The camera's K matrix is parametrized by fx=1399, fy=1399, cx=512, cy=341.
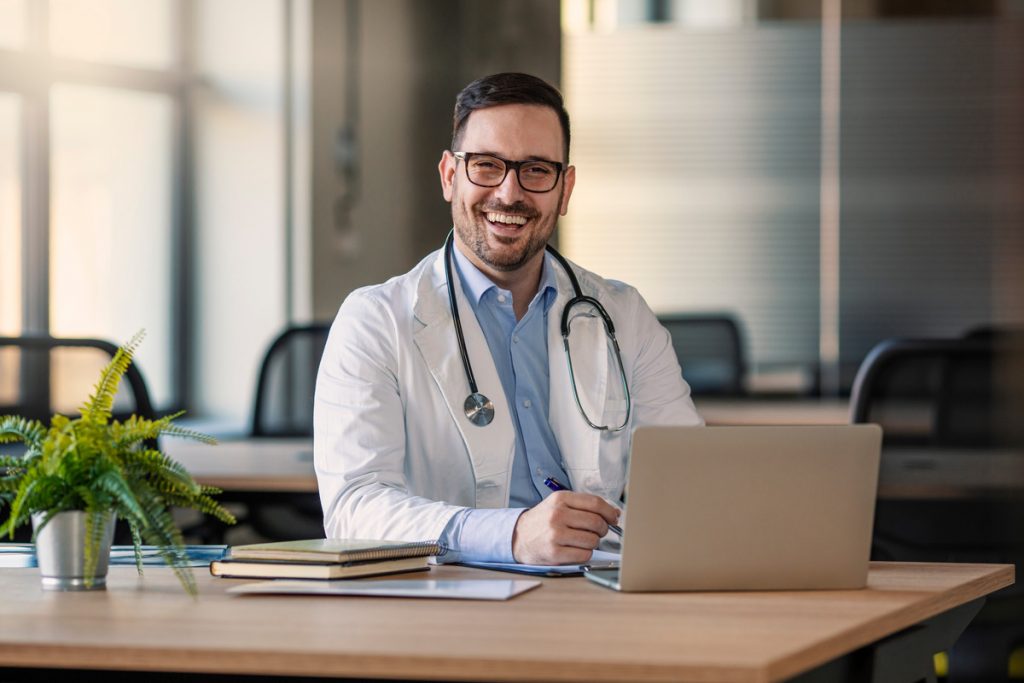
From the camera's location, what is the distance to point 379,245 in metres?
4.38

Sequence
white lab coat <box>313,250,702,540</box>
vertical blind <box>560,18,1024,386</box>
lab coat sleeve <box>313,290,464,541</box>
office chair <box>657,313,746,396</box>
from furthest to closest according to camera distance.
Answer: vertical blind <box>560,18,1024,386</box> < office chair <box>657,313,746,396</box> < white lab coat <box>313,250,702,540</box> < lab coat sleeve <box>313,290,464,541</box>

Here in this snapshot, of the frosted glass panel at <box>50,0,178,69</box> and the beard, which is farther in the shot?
the frosted glass panel at <box>50,0,178,69</box>

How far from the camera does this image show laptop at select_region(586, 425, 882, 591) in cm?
130

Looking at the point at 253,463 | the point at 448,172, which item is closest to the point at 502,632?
the point at 448,172

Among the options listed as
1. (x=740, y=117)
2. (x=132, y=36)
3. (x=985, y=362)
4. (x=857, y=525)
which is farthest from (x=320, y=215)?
(x=857, y=525)

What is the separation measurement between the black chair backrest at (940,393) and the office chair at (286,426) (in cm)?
104

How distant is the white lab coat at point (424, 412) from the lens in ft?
5.91

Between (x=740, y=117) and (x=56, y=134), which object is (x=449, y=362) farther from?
(x=740, y=117)

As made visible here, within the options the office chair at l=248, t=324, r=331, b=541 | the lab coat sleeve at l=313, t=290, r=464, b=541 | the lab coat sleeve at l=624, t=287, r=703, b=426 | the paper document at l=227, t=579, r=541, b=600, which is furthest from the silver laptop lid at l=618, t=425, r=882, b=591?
the office chair at l=248, t=324, r=331, b=541

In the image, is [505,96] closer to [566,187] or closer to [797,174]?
[566,187]

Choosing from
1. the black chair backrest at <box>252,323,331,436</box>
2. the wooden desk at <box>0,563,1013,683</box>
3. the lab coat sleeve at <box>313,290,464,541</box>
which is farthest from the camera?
the black chair backrest at <box>252,323,331,436</box>

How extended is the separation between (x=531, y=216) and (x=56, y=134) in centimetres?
216

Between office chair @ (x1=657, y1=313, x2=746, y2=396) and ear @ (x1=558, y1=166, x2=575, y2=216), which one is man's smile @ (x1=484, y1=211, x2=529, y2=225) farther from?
office chair @ (x1=657, y1=313, x2=746, y2=396)

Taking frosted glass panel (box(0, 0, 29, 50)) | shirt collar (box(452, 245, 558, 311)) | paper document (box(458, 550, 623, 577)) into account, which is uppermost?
frosted glass panel (box(0, 0, 29, 50))
